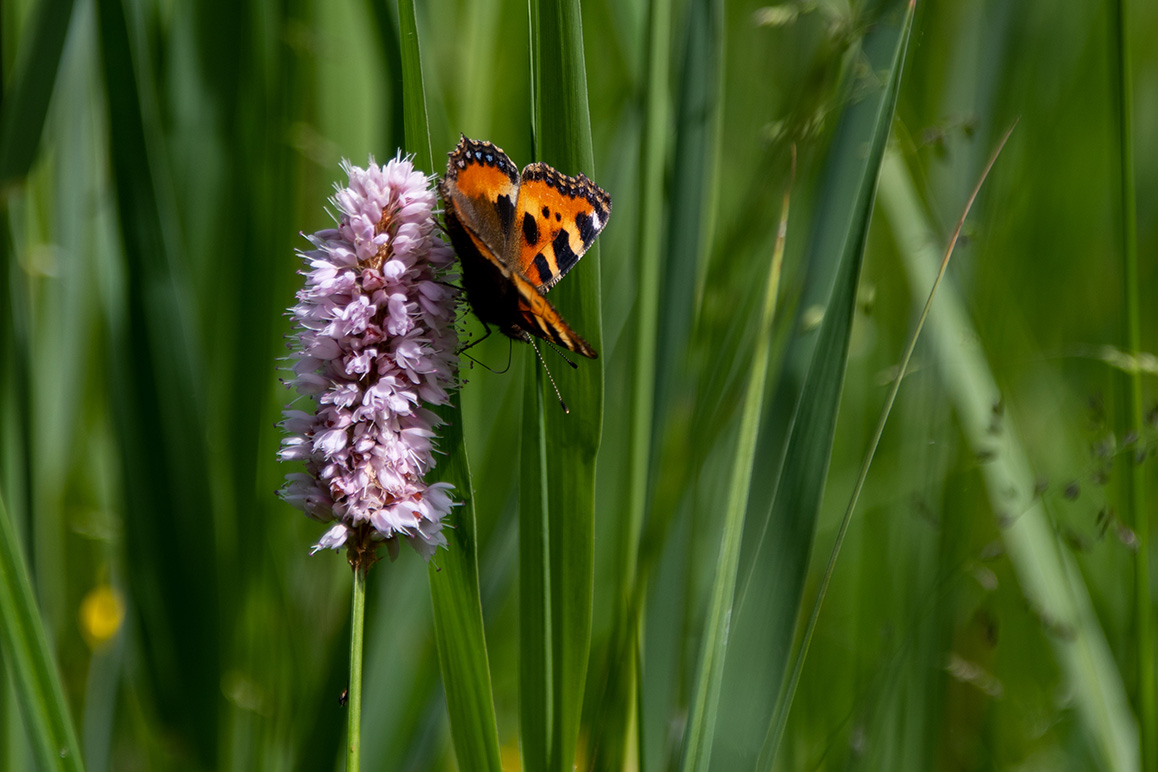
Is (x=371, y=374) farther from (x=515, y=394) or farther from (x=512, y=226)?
(x=515, y=394)

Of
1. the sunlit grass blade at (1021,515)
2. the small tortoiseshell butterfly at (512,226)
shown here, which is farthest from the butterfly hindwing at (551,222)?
the sunlit grass blade at (1021,515)

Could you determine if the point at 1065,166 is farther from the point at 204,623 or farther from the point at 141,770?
the point at 141,770

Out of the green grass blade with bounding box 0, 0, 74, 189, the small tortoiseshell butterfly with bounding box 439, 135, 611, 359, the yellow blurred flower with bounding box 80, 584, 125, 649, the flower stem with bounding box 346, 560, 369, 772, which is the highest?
the green grass blade with bounding box 0, 0, 74, 189

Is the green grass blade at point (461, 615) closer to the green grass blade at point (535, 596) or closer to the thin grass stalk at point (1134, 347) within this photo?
the green grass blade at point (535, 596)

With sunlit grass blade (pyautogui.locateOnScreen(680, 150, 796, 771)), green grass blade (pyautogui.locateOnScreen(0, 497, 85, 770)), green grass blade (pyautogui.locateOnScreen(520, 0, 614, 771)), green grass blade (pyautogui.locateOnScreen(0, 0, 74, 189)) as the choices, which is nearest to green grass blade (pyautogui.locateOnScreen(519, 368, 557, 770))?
green grass blade (pyautogui.locateOnScreen(520, 0, 614, 771))

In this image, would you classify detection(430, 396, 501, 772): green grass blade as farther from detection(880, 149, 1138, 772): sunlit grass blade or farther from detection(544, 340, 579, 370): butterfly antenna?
detection(880, 149, 1138, 772): sunlit grass blade

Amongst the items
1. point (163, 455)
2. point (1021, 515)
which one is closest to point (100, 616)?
point (163, 455)
